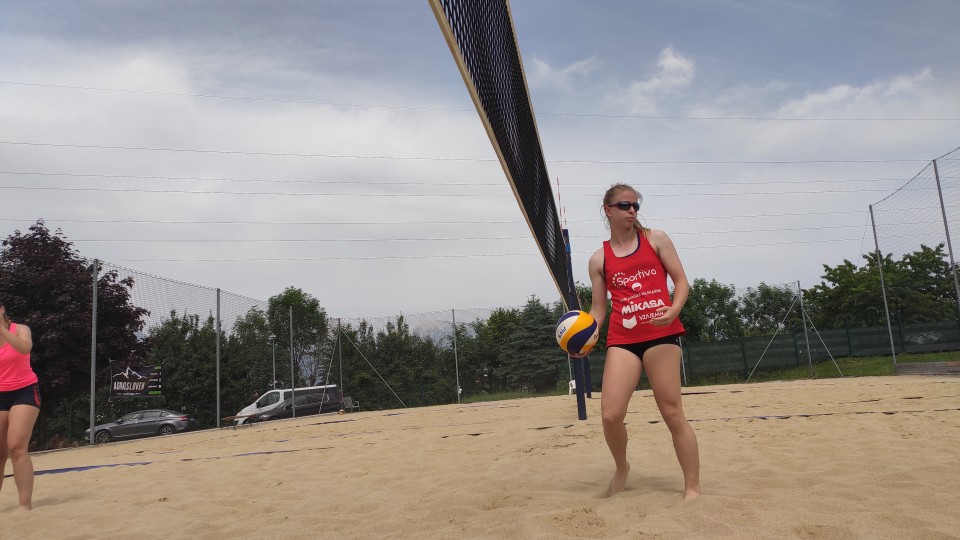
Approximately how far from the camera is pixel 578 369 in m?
6.79

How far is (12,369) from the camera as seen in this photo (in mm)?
3678

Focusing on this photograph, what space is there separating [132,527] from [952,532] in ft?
11.2

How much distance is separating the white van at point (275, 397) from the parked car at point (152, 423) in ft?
3.53

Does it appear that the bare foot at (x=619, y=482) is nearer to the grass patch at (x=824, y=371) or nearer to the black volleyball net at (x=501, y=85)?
the black volleyball net at (x=501, y=85)

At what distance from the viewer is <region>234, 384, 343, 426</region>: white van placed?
13.6m

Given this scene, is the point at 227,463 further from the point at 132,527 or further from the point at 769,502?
the point at 769,502

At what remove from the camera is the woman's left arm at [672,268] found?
8.53ft

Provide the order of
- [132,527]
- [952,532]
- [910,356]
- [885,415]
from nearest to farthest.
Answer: [952,532] → [132,527] → [885,415] → [910,356]

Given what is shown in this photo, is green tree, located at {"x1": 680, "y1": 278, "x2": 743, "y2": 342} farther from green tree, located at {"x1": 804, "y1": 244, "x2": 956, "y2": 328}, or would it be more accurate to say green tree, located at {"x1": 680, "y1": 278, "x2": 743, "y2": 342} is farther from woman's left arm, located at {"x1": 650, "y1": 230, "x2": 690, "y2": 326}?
woman's left arm, located at {"x1": 650, "y1": 230, "x2": 690, "y2": 326}

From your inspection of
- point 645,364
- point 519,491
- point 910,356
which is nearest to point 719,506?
point 645,364

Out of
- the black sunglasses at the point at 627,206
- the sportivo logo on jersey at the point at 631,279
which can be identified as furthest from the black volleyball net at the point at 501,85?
the sportivo logo on jersey at the point at 631,279

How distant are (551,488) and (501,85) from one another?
7.86ft

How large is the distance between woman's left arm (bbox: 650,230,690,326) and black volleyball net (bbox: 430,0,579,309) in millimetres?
961

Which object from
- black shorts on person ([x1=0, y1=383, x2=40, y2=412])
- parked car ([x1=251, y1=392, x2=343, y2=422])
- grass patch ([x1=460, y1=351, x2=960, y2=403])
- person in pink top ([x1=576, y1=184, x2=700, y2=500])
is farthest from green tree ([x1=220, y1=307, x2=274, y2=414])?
person in pink top ([x1=576, y1=184, x2=700, y2=500])
